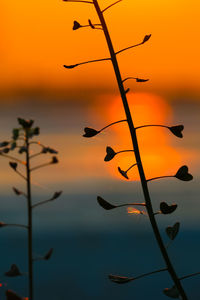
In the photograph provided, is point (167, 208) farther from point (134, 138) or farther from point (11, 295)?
point (11, 295)

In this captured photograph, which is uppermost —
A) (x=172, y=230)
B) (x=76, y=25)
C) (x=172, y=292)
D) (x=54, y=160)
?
(x=76, y=25)

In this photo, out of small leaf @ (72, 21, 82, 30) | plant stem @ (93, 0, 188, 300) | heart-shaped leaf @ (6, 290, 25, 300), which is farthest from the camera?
small leaf @ (72, 21, 82, 30)

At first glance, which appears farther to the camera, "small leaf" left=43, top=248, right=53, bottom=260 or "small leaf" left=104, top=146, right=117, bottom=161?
"small leaf" left=104, top=146, right=117, bottom=161

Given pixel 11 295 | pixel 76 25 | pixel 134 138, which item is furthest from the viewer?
pixel 76 25

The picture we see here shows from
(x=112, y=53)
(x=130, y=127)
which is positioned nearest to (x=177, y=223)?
(x=130, y=127)

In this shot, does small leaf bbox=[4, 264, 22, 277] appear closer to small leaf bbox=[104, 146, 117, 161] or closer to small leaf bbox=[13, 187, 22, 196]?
small leaf bbox=[13, 187, 22, 196]

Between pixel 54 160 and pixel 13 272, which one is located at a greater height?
pixel 54 160

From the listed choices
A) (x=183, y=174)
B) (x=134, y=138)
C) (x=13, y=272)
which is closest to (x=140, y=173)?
(x=134, y=138)

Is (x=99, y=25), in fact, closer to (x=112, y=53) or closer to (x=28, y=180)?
(x=112, y=53)

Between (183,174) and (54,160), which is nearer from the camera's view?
(54,160)

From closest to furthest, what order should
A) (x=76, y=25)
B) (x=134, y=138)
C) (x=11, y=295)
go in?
1. (x=11, y=295)
2. (x=134, y=138)
3. (x=76, y=25)

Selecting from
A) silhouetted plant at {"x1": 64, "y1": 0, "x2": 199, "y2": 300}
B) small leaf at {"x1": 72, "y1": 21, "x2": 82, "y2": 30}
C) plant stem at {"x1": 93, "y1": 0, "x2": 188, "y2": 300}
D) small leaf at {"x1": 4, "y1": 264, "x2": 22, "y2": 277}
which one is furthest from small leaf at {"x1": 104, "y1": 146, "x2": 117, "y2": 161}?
small leaf at {"x1": 4, "y1": 264, "x2": 22, "y2": 277}

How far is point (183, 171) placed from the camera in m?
0.97

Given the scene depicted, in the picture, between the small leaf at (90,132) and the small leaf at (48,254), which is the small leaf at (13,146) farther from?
the small leaf at (90,132)
